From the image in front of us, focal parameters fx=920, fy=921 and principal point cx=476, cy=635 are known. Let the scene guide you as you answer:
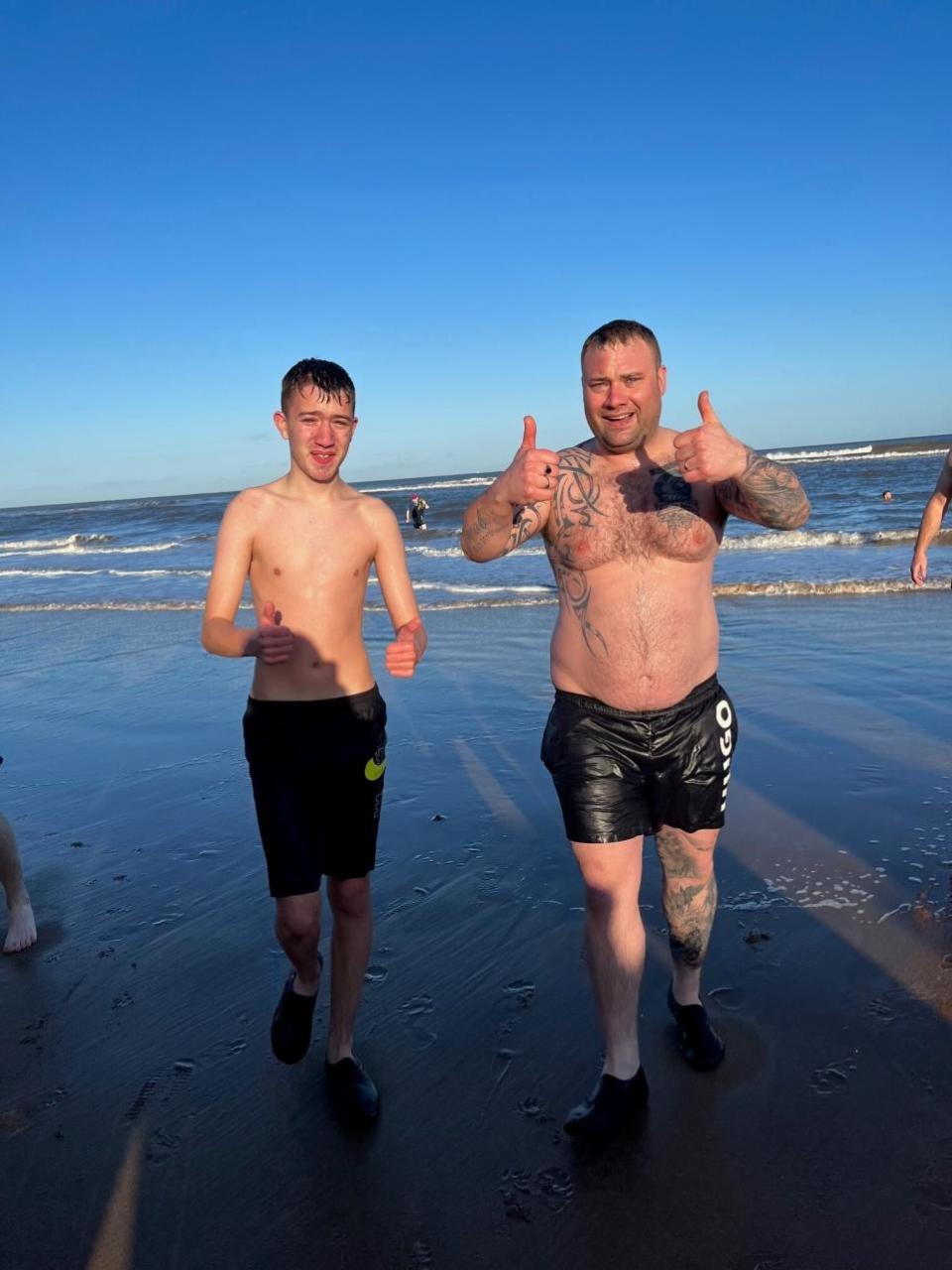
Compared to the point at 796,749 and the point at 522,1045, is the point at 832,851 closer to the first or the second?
the point at 796,749

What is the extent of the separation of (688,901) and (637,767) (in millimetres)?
533

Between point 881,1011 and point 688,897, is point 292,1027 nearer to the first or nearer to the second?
point 688,897

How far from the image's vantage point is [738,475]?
2.82 m

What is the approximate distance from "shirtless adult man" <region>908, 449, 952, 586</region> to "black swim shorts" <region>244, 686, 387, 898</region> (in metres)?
3.32

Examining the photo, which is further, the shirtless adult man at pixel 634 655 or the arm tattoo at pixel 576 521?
the arm tattoo at pixel 576 521

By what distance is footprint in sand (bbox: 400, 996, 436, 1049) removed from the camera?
10.6ft

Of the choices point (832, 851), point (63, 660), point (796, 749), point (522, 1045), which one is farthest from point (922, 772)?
point (63, 660)

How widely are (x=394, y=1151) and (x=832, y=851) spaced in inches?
104

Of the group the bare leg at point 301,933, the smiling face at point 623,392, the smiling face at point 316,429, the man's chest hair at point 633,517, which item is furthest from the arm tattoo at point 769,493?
the bare leg at point 301,933

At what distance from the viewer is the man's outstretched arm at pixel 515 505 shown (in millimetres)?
2744

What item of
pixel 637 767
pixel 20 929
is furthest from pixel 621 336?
pixel 20 929

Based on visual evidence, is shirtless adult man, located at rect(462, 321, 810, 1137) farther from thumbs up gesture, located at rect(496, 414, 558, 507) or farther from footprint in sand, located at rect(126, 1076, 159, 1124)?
footprint in sand, located at rect(126, 1076, 159, 1124)

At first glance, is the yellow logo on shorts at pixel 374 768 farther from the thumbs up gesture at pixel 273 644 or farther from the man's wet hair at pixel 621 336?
the man's wet hair at pixel 621 336

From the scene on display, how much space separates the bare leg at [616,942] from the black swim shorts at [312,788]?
75cm
